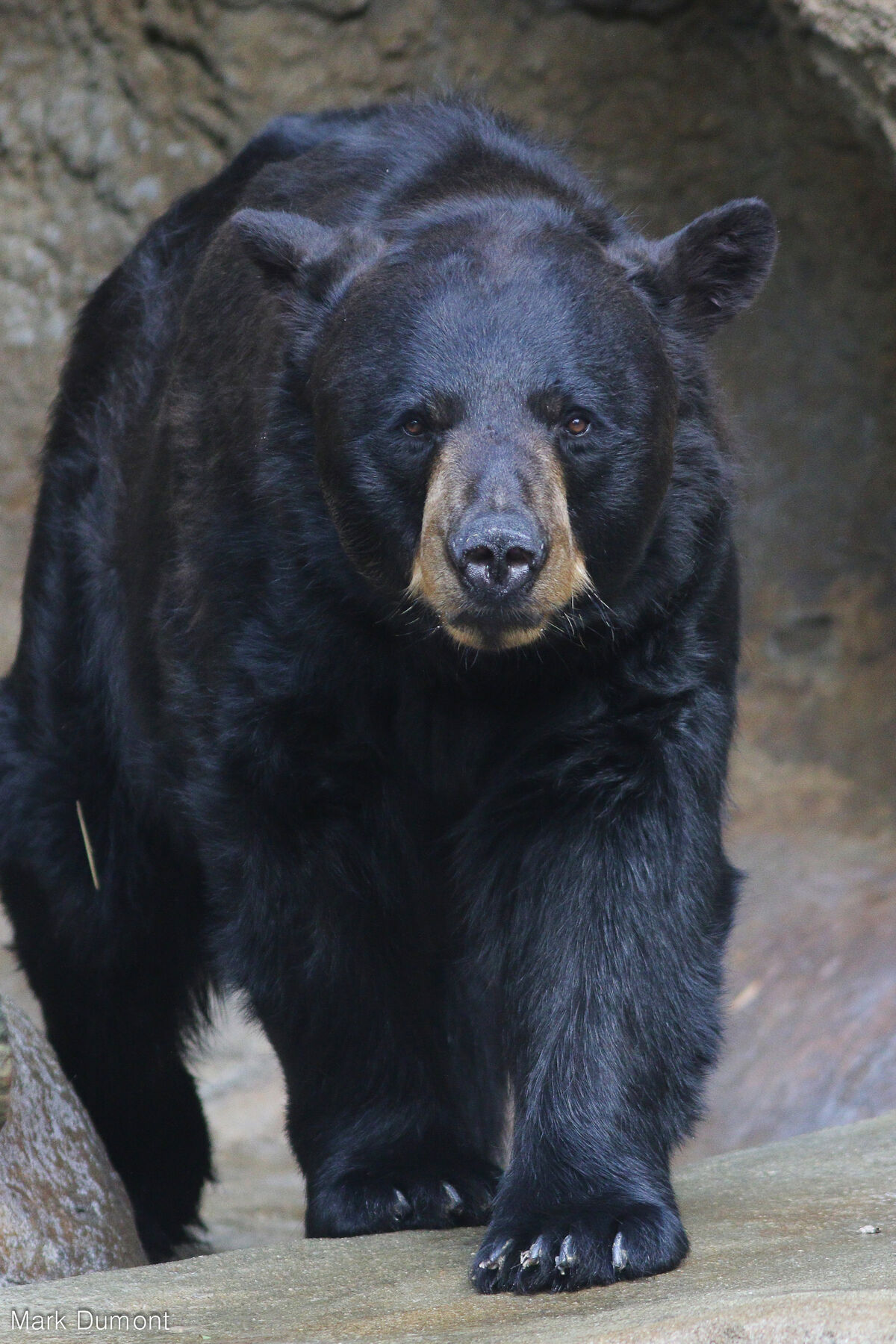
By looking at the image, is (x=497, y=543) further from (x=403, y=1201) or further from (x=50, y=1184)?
(x=50, y=1184)

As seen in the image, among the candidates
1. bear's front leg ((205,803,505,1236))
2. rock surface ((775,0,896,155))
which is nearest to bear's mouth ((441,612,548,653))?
bear's front leg ((205,803,505,1236))

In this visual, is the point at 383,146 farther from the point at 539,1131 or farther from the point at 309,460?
the point at 539,1131

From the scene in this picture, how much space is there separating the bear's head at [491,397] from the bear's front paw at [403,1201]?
121 centimetres

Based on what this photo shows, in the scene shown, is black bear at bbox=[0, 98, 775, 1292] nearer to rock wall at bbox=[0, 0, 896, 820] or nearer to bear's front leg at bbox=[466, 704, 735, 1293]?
bear's front leg at bbox=[466, 704, 735, 1293]

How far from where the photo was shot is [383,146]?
416 cm

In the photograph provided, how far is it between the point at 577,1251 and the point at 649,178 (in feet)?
18.5

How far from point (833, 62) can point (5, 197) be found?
3632 mm

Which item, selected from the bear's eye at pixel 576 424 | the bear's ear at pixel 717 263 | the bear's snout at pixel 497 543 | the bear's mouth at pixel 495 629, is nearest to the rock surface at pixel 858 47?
the bear's ear at pixel 717 263

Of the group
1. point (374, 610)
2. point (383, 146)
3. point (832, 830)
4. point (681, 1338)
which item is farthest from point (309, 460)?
point (832, 830)

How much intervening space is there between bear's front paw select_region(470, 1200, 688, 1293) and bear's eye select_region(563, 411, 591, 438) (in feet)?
4.60

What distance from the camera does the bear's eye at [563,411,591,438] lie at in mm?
3447

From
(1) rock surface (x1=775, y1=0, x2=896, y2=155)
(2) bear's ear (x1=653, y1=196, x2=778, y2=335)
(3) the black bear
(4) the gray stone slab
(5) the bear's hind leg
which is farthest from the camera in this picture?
(1) rock surface (x1=775, y1=0, x2=896, y2=155)

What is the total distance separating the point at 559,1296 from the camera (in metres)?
3.02

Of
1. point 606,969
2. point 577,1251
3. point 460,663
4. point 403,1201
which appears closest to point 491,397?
point 460,663
